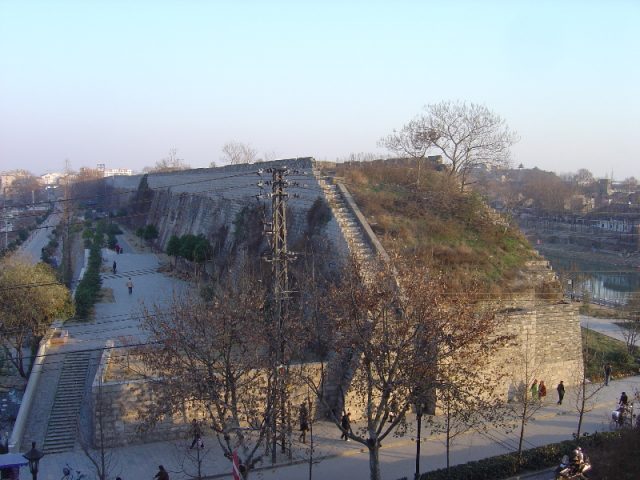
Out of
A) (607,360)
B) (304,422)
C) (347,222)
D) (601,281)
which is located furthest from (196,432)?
(601,281)

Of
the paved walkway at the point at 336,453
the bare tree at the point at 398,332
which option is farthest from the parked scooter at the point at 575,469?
the paved walkway at the point at 336,453

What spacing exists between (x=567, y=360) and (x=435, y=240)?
4.10m

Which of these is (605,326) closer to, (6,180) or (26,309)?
(26,309)

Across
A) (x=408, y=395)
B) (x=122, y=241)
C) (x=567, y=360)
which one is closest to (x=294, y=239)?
(x=567, y=360)

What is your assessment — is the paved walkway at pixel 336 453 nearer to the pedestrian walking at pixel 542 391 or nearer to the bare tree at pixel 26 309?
the pedestrian walking at pixel 542 391

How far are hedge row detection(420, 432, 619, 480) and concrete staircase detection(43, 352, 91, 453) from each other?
6.07 m

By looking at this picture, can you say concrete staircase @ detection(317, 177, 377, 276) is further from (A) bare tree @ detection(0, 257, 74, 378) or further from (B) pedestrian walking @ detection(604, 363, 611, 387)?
(A) bare tree @ detection(0, 257, 74, 378)

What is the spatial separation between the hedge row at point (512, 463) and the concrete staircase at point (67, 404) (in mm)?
6068

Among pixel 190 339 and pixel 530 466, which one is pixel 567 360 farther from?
pixel 190 339

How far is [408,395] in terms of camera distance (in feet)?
26.6

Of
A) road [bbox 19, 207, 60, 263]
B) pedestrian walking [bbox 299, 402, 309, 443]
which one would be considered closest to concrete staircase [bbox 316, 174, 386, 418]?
pedestrian walking [bbox 299, 402, 309, 443]

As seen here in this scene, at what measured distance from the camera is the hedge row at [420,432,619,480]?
853 cm

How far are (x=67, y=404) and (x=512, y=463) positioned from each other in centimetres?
A: 795

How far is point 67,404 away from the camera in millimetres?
11328
